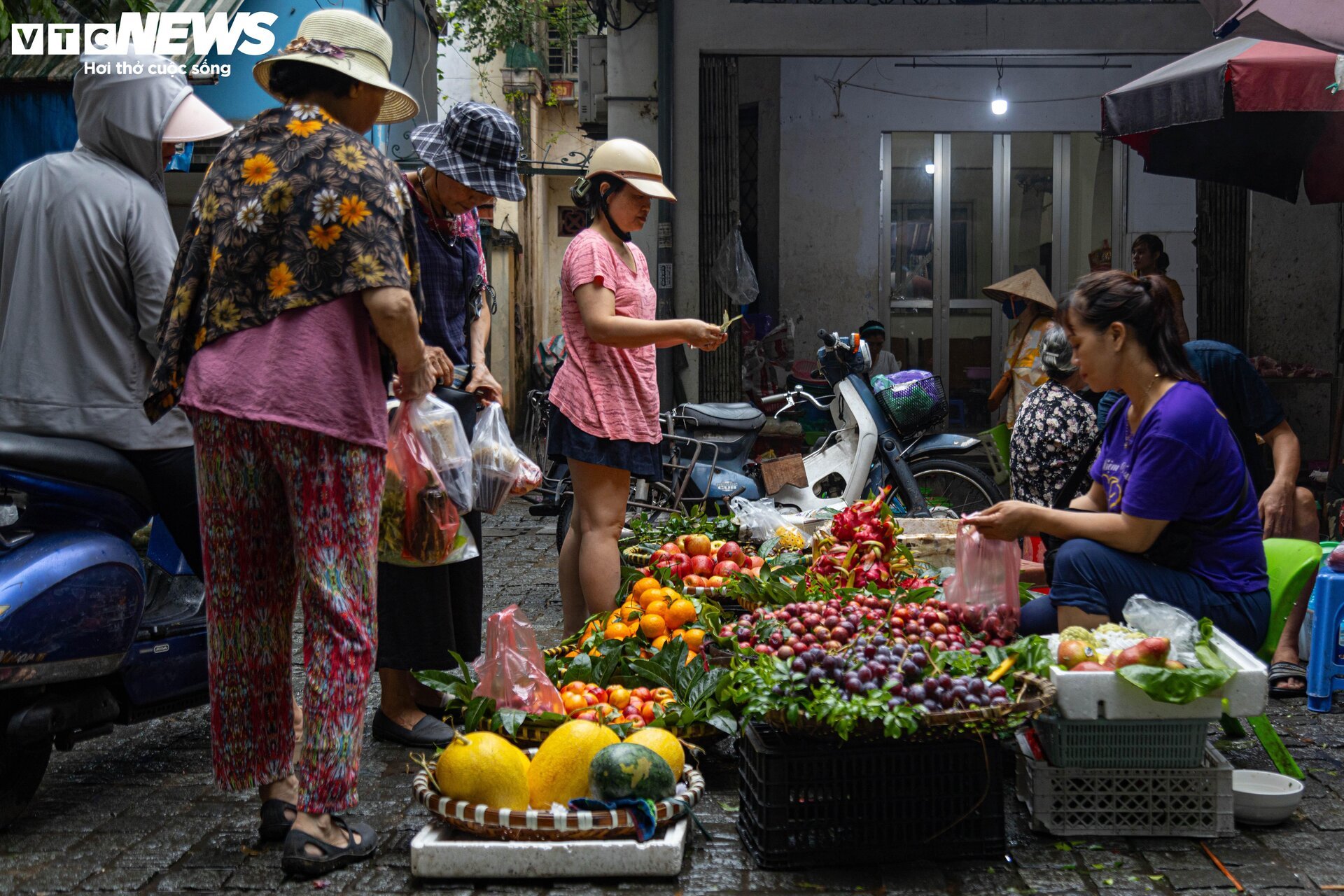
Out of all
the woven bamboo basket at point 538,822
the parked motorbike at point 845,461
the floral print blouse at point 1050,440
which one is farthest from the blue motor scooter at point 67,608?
the parked motorbike at point 845,461

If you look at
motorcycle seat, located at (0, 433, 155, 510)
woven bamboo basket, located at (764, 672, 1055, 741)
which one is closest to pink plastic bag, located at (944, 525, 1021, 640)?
woven bamboo basket, located at (764, 672, 1055, 741)

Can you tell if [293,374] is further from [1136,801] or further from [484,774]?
[1136,801]

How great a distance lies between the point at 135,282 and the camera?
11.6 ft

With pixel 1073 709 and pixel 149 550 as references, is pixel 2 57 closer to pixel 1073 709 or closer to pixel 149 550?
pixel 149 550

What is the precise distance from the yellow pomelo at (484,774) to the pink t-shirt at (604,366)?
61.8 inches

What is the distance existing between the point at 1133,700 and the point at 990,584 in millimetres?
716

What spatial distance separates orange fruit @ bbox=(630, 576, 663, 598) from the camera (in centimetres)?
438

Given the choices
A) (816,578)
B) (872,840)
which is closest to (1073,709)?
(872,840)

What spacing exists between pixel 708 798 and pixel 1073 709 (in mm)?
1106

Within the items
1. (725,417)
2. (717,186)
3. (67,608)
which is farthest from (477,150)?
(717,186)

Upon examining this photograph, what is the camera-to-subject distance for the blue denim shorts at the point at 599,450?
4355 millimetres

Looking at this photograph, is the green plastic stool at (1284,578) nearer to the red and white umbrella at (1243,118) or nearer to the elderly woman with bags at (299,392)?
the red and white umbrella at (1243,118)

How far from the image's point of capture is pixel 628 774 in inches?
116

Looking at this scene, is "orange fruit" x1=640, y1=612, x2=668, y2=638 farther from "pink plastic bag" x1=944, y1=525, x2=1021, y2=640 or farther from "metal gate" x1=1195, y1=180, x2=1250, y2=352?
"metal gate" x1=1195, y1=180, x2=1250, y2=352
